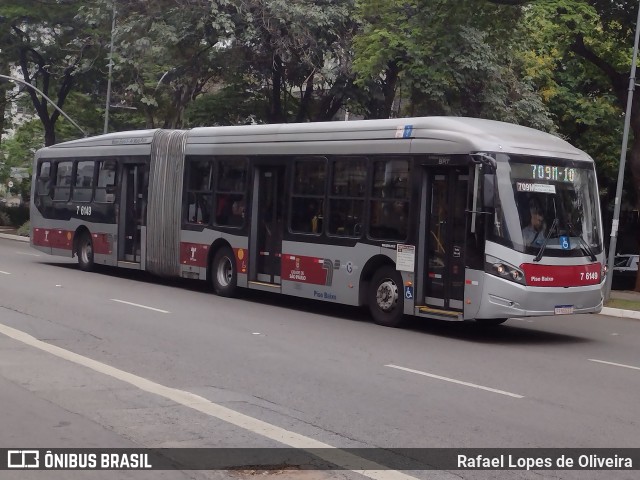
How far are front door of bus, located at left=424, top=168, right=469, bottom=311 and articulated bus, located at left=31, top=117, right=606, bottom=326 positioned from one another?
21 millimetres

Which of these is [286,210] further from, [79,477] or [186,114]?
[186,114]

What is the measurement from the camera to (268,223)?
1900 cm

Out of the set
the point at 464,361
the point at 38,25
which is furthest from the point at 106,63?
the point at 464,361

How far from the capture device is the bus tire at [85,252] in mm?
24938

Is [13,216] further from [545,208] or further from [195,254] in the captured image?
[545,208]

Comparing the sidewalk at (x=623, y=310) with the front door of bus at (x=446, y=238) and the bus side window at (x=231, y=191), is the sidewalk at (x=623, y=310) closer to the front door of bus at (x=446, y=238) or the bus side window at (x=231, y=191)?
the front door of bus at (x=446, y=238)

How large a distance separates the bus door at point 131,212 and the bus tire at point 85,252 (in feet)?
5.49

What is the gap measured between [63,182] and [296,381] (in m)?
17.1

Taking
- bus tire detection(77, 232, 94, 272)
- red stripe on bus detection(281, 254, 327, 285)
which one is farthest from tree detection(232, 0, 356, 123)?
red stripe on bus detection(281, 254, 327, 285)

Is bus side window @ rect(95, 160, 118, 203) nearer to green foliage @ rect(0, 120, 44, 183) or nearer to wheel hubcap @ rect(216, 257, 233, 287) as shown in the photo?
wheel hubcap @ rect(216, 257, 233, 287)

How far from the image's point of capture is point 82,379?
33.9 feet

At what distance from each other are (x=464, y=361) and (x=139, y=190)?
12285 mm

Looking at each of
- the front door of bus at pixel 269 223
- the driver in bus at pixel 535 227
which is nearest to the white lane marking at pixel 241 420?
the driver in bus at pixel 535 227

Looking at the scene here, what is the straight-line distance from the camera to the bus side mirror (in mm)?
14500
